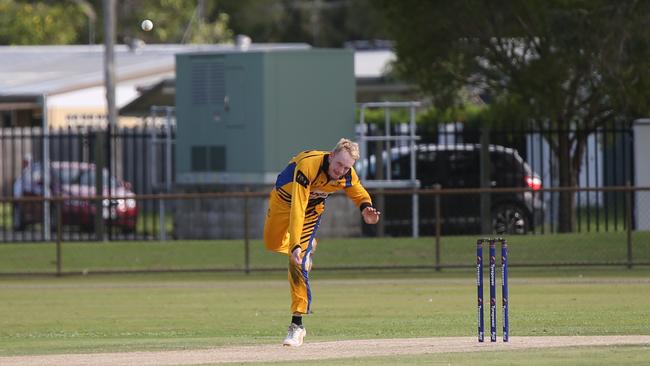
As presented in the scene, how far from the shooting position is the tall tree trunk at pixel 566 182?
1049 inches

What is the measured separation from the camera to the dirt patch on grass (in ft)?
39.7

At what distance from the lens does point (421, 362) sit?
11.6m

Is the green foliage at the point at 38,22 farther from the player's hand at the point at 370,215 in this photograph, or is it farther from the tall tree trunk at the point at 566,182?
the player's hand at the point at 370,215

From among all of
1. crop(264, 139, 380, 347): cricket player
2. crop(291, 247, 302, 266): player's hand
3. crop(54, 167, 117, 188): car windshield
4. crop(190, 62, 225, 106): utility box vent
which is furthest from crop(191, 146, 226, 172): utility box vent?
crop(291, 247, 302, 266): player's hand

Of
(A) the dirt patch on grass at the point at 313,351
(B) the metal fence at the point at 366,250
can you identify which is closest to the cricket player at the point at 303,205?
(A) the dirt patch on grass at the point at 313,351

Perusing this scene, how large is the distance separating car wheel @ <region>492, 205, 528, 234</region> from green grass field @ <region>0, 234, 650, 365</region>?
90cm

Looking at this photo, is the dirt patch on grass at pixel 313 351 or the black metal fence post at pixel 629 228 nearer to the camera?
the dirt patch on grass at pixel 313 351

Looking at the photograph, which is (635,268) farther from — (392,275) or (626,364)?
(626,364)

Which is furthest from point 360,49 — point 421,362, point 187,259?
point 421,362

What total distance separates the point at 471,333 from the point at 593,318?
220 centimetres

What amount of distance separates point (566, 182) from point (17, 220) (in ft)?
42.8

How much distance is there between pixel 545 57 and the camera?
2644cm

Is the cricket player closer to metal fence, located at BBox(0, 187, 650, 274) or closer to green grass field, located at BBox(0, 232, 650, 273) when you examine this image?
metal fence, located at BBox(0, 187, 650, 274)

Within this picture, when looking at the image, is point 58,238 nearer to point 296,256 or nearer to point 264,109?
point 264,109
